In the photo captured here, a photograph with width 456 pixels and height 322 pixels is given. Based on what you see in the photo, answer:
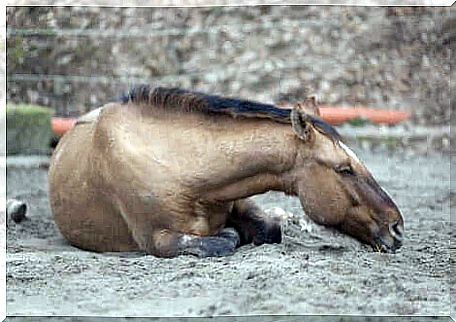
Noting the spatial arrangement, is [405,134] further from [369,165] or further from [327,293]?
[327,293]

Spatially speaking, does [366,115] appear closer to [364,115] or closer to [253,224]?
[364,115]

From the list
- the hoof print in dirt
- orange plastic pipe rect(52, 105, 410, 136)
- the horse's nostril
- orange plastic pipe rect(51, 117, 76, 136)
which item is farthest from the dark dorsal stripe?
orange plastic pipe rect(52, 105, 410, 136)

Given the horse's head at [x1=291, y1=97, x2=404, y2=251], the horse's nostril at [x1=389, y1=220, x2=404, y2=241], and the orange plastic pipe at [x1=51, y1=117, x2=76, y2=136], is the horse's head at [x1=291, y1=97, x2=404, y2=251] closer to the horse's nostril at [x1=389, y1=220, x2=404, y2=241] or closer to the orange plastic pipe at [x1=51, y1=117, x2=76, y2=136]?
the horse's nostril at [x1=389, y1=220, x2=404, y2=241]

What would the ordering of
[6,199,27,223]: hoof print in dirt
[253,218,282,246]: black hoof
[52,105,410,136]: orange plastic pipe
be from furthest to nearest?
[52,105,410,136]: orange plastic pipe, [6,199,27,223]: hoof print in dirt, [253,218,282,246]: black hoof

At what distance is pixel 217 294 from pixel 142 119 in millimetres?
975

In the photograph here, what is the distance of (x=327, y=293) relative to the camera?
2.31m

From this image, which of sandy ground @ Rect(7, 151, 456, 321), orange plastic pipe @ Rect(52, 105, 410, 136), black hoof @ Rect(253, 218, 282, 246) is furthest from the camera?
orange plastic pipe @ Rect(52, 105, 410, 136)

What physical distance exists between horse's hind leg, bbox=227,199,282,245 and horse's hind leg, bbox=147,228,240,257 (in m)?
0.17

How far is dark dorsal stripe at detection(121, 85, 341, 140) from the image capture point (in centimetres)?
297

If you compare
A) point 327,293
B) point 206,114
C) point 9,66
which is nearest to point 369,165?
point 9,66

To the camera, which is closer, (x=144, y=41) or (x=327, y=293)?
(x=327, y=293)

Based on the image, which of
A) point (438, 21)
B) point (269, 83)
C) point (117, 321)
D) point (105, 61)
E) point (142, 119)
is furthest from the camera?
point (269, 83)

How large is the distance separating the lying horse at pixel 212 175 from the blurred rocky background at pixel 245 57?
1.81m

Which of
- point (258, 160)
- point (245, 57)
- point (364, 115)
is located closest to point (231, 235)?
point (258, 160)
